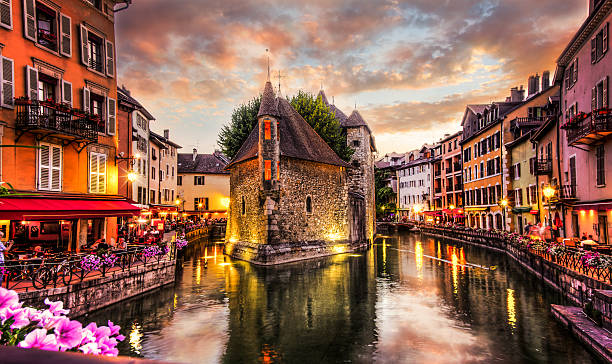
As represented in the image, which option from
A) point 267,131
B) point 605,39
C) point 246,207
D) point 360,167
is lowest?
point 246,207

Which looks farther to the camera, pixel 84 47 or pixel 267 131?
pixel 267 131

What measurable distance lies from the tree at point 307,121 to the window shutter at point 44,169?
20778mm

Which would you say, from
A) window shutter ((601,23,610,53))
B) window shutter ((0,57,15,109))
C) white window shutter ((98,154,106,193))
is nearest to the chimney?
window shutter ((601,23,610,53))

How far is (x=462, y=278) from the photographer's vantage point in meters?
21.3

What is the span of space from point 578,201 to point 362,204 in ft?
63.2

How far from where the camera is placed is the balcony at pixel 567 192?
22744 millimetres

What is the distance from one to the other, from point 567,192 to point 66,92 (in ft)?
89.6

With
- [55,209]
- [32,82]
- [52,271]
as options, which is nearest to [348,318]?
[52,271]

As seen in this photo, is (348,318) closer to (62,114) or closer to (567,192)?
(62,114)

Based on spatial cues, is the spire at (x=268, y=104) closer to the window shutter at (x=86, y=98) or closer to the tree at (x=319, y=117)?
the tree at (x=319, y=117)

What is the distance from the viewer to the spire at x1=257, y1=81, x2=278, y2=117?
27.5 m

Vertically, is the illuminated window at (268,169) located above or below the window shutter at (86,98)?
below

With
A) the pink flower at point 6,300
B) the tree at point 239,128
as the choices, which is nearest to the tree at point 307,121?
the tree at point 239,128

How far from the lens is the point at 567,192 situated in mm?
23547
